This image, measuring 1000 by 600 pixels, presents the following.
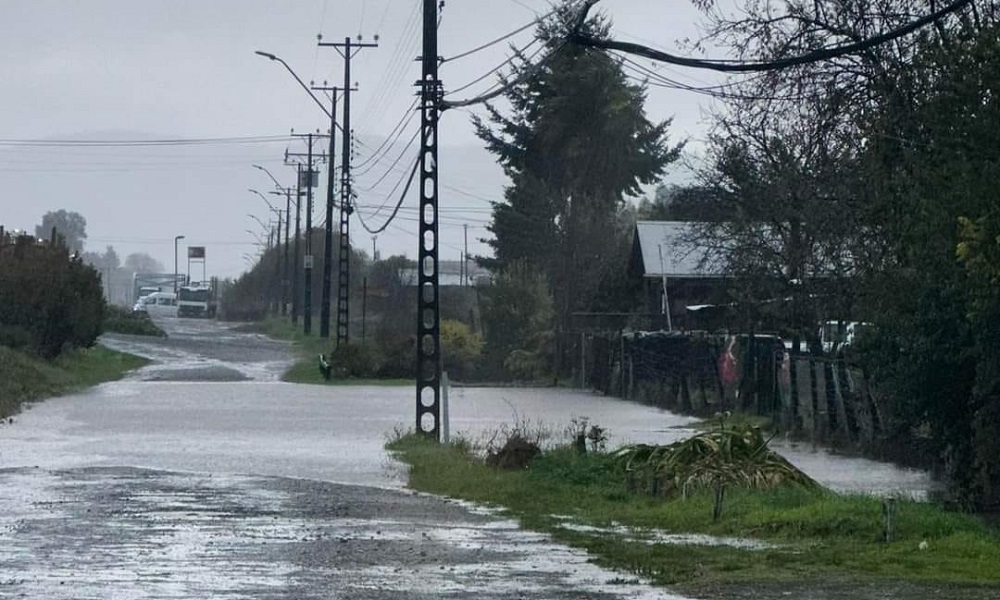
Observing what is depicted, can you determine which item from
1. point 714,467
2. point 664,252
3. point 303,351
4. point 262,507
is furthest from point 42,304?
point 714,467

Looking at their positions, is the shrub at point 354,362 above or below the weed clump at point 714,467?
above

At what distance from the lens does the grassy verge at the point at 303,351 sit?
2028 inches

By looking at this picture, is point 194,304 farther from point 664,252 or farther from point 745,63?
point 745,63

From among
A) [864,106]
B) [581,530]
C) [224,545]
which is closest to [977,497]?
[581,530]

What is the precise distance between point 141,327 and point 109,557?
2590 inches

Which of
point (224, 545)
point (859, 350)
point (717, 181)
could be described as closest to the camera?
point (224, 545)

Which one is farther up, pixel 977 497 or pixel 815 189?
pixel 815 189

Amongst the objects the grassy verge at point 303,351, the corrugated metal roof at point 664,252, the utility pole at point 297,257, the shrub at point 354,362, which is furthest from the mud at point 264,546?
the utility pole at point 297,257

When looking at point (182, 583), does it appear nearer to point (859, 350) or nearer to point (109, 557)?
point (109, 557)

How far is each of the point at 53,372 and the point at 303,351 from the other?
21.7 meters

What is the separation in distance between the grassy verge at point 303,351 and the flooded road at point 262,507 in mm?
11324

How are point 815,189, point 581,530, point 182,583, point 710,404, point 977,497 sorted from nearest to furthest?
point 182,583 → point 581,530 → point 977,497 → point 815,189 → point 710,404

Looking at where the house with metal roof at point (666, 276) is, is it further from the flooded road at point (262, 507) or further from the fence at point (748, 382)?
the flooded road at point (262, 507)

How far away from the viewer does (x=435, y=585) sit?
12469mm
